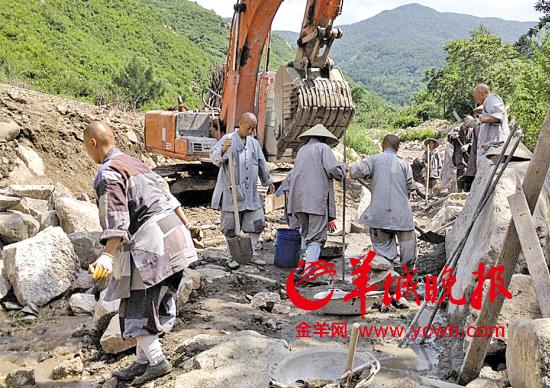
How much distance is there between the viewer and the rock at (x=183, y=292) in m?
4.69

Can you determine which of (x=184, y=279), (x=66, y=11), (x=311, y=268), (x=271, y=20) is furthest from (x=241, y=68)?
(x=66, y=11)

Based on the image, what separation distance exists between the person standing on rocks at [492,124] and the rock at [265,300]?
3.26m

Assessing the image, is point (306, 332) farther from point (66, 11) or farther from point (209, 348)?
point (66, 11)

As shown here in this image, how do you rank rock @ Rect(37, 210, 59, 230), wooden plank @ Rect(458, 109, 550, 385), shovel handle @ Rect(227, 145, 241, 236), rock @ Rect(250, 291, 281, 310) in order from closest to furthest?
wooden plank @ Rect(458, 109, 550, 385), rock @ Rect(250, 291, 281, 310), shovel handle @ Rect(227, 145, 241, 236), rock @ Rect(37, 210, 59, 230)

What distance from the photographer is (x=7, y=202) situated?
651cm

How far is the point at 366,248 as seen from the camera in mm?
7316

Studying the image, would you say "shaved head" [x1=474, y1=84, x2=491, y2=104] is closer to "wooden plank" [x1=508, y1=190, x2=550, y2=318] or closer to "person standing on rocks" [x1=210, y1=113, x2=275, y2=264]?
"person standing on rocks" [x1=210, y1=113, x2=275, y2=264]

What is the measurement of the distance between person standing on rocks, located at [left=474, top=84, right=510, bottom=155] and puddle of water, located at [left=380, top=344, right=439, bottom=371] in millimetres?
3410

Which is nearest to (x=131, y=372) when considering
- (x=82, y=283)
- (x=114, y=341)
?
(x=114, y=341)

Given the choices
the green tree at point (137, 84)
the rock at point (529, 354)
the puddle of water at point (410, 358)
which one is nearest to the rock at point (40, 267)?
the puddle of water at point (410, 358)

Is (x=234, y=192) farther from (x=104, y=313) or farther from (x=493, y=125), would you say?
(x=493, y=125)

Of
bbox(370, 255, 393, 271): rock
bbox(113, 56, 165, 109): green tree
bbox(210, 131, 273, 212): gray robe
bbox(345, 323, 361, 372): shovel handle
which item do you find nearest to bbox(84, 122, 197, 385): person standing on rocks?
bbox(345, 323, 361, 372): shovel handle

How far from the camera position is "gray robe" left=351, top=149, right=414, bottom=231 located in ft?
18.7

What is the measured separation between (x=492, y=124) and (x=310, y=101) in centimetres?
227
